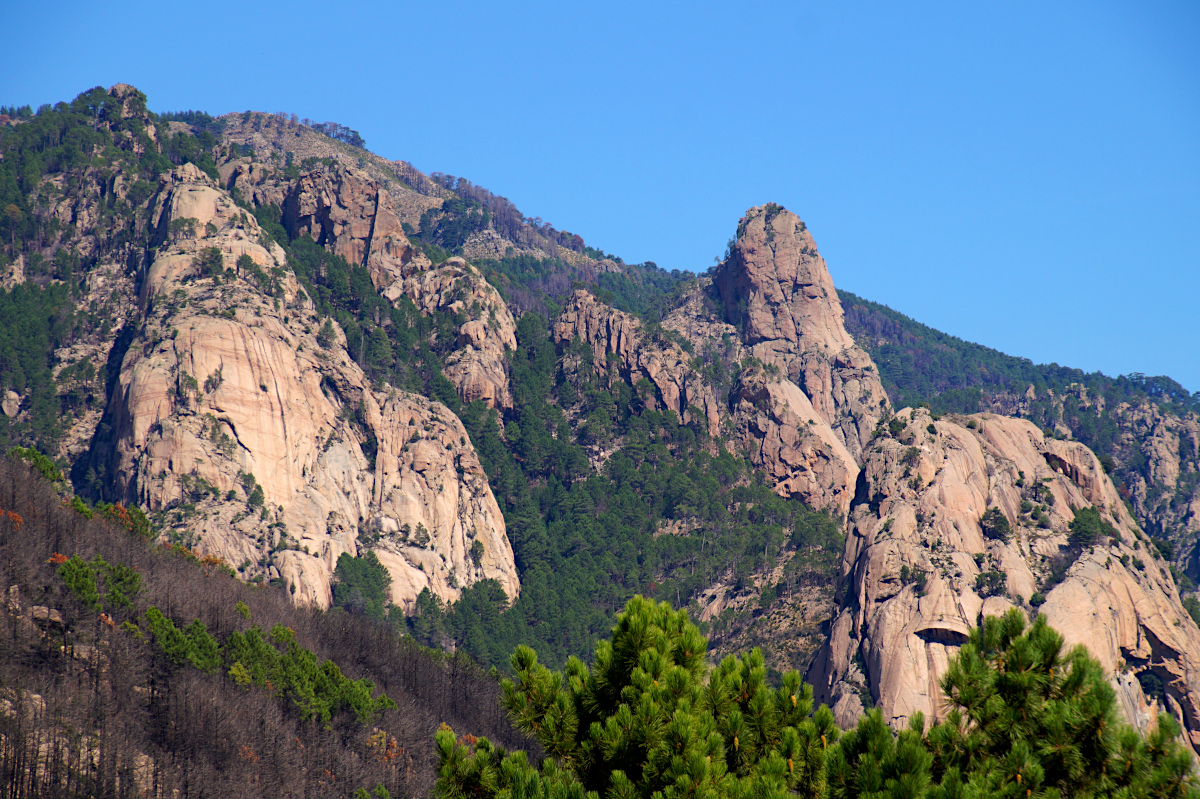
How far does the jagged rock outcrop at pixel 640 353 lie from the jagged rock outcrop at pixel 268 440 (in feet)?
105

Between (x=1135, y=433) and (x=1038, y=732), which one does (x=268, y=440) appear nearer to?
(x=1038, y=732)

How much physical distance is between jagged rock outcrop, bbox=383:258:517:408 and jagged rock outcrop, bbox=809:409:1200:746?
57.8m

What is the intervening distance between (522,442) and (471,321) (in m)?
19.6

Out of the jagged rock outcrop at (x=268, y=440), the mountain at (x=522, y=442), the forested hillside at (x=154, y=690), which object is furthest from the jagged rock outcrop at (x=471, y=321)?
the forested hillside at (x=154, y=690)

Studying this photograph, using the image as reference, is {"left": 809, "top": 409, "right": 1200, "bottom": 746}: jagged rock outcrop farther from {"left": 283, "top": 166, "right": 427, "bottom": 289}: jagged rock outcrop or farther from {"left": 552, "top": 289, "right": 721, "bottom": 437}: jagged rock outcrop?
{"left": 283, "top": 166, "right": 427, "bottom": 289}: jagged rock outcrop

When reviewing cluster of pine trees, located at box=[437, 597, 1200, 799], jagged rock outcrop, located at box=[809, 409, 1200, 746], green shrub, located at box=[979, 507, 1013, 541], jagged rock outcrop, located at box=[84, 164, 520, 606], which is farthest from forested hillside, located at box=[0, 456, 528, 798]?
green shrub, located at box=[979, 507, 1013, 541]

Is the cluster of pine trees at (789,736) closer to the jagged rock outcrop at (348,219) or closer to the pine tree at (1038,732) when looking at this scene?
the pine tree at (1038,732)

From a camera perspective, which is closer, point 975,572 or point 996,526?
point 975,572

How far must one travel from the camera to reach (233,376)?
10775cm

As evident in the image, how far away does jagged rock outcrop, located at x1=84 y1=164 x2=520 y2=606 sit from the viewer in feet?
329

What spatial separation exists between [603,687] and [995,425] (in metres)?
101

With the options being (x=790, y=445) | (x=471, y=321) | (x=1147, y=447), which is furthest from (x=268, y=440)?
(x=1147, y=447)

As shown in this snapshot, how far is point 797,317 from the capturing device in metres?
171

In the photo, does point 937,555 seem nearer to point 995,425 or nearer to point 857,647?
point 857,647
